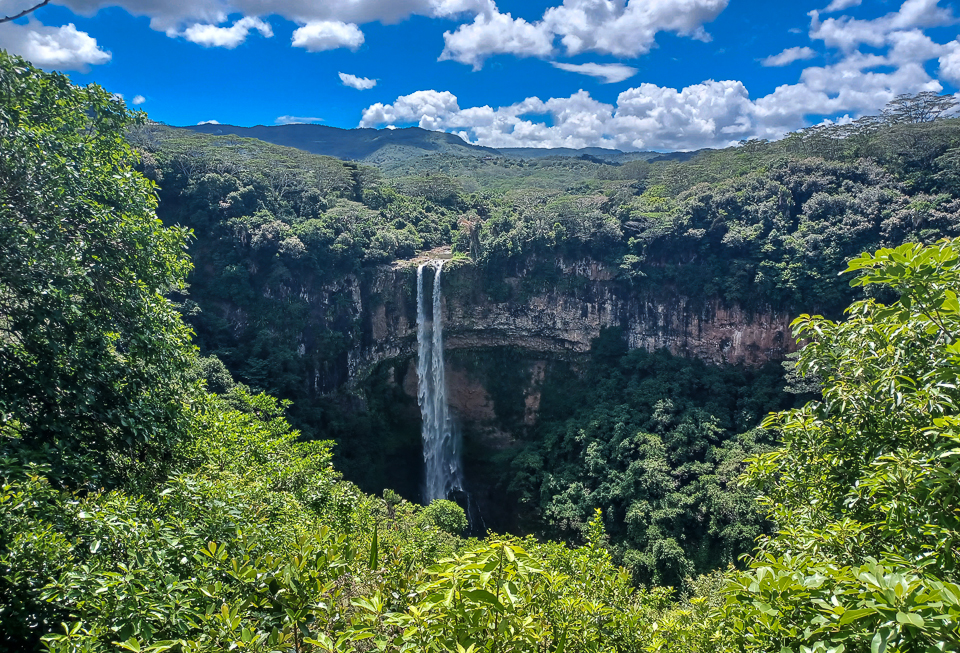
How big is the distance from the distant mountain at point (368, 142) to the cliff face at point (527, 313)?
210 ft

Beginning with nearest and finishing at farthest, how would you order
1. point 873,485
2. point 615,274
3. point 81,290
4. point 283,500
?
point 873,485 < point 81,290 < point 283,500 < point 615,274

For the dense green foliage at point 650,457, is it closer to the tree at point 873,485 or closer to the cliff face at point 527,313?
the cliff face at point 527,313

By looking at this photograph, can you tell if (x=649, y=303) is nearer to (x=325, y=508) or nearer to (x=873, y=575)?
(x=325, y=508)

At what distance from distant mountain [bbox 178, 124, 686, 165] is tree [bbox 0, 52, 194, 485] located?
280 feet

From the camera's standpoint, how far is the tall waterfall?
29.0 m

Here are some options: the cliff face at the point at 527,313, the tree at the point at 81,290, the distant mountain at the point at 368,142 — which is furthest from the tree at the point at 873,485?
the distant mountain at the point at 368,142

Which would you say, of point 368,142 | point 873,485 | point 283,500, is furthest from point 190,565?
point 368,142

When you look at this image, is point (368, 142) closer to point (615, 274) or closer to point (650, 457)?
point (615, 274)

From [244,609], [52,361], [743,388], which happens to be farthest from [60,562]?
[743,388]

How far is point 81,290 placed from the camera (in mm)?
5312

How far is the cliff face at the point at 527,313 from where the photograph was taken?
90.3ft

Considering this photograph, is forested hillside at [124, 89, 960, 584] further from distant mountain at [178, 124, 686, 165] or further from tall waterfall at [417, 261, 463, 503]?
distant mountain at [178, 124, 686, 165]

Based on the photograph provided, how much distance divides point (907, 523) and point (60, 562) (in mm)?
4657

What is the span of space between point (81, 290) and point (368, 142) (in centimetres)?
10481
